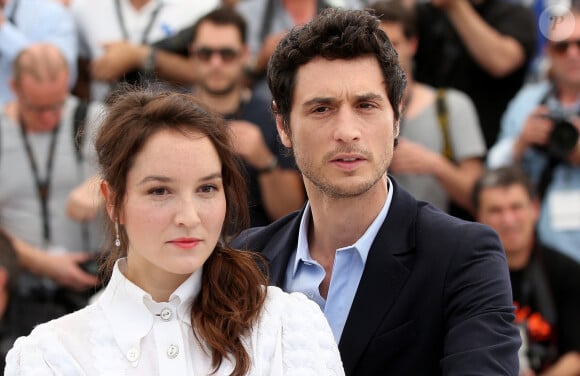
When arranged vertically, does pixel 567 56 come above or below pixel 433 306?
above

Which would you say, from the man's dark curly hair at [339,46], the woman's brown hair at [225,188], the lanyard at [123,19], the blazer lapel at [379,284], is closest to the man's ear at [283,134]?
Result: the man's dark curly hair at [339,46]

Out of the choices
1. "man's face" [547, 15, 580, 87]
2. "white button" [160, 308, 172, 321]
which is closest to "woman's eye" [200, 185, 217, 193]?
"white button" [160, 308, 172, 321]

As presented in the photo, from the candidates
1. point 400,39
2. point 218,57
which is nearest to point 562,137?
point 400,39

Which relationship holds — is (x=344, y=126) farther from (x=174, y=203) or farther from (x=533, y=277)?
(x=533, y=277)

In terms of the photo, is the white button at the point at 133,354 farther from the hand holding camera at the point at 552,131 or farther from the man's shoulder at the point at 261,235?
the hand holding camera at the point at 552,131

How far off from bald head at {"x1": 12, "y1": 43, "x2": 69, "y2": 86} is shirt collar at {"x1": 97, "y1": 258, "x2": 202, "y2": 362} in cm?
328

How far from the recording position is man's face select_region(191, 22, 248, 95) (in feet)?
19.2

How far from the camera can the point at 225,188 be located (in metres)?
2.99

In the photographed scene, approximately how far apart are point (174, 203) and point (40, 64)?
11.3 feet

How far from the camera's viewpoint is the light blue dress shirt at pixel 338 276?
3271mm

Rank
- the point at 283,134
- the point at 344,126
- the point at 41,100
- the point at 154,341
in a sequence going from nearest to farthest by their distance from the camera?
the point at 154,341 < the point at 344,126 < the point at 283,134 < the point at 41,100

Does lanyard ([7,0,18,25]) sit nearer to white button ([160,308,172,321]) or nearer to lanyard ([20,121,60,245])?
lanyard ([20,121,60,245])

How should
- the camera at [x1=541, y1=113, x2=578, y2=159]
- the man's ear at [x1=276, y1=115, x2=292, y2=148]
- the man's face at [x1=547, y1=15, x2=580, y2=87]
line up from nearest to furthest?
the man's ear at [x1=276, y1=115, x2=292, y2=148] < the camera at [x1=541, y1=113, x2=578, y2=159] < the man's face at [x1=547, y1=15, x2=580, y2=87]

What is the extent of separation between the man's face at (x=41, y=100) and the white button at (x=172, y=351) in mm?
3416
